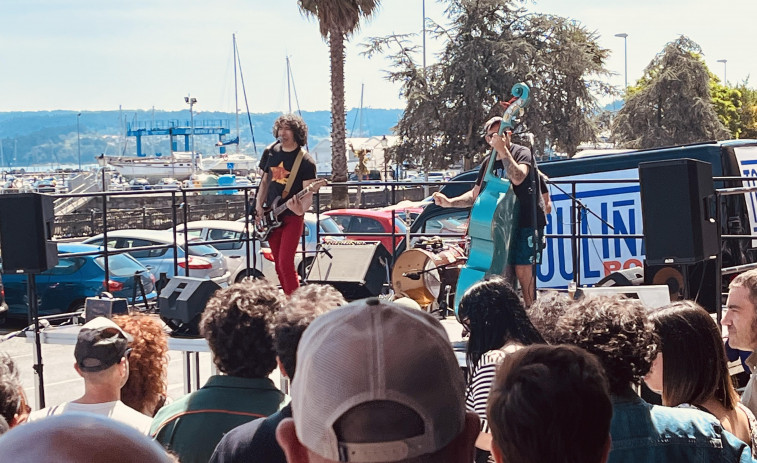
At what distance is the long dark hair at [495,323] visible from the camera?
344 cm

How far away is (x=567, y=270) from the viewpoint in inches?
378

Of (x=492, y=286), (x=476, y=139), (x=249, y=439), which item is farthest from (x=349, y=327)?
(x=476, y=139)

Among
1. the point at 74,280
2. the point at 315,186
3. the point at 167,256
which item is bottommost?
the point at 74,280

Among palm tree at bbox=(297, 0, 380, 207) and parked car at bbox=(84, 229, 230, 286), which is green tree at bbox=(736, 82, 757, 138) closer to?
palm tree at bbox=(297, 0, 380, 207)

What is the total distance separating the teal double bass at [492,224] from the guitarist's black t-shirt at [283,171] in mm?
1696

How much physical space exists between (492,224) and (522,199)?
1.11 ft

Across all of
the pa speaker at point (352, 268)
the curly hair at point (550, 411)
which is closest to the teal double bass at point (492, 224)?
the pa speaker at point (352, 268)

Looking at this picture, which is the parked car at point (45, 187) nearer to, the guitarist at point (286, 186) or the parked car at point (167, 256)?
the parked car at point (167, 256)

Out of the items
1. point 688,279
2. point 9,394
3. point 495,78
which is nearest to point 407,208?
point 688,279

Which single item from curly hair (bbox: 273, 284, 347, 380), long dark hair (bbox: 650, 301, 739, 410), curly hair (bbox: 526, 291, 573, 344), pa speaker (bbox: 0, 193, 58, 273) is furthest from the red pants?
long dark hair (bbox: 650, 301, 739, 410)

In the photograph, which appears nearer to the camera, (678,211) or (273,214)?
(678,211)

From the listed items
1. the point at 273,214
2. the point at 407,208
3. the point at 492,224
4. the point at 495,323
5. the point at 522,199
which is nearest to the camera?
the point at 495,323

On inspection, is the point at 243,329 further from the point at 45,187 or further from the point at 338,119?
the point at 45,187

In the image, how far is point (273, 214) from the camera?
7.26 metres
